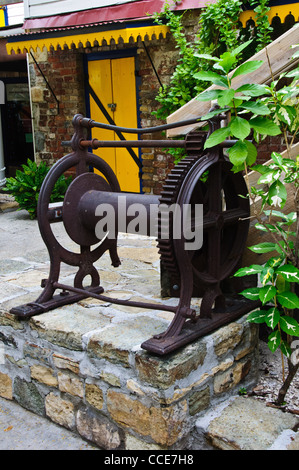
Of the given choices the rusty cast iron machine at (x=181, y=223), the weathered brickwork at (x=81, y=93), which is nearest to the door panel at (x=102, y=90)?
the weathered brickwork at (x=81, y=93)

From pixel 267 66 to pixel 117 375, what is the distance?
177cm

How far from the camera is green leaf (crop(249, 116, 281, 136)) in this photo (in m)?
2.11

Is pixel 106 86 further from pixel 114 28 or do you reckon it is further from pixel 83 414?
pixel 83 414

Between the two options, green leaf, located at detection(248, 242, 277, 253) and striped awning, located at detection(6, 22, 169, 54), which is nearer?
green leaf, located at detection(248, 242, 277, 253)

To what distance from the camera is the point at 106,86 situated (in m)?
7.17

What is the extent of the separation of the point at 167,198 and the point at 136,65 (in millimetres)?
4887

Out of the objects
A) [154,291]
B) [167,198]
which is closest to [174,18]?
[154,291]

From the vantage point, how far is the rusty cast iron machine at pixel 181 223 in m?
2.27

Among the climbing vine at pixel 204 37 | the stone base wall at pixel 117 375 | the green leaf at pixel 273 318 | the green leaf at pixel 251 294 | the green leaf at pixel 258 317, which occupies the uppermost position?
the climbing vine at pixel 204 37

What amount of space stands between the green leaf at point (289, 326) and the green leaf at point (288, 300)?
3.0 inches

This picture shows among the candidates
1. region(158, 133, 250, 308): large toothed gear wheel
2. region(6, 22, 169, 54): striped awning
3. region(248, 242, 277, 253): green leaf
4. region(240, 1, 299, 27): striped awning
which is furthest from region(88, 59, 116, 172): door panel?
region(248, 242, 277, 253): green leaf

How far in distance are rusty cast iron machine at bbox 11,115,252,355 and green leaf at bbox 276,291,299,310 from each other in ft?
1.09

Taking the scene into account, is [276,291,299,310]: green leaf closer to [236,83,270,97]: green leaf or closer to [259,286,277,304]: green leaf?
[259,286,277,304]: green leaf

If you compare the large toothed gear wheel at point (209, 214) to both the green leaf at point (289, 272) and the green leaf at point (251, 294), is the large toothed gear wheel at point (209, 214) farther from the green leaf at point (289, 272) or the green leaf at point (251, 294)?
the green leaf at point (289, 272)
